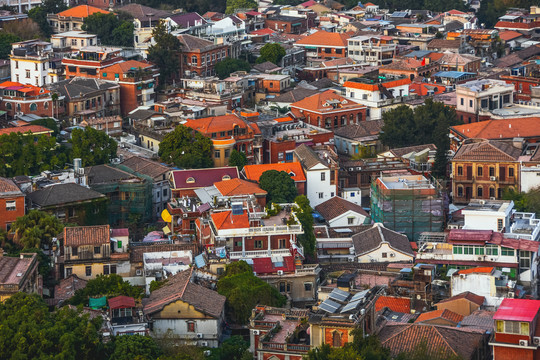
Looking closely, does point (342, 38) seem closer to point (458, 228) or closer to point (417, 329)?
point (458, 228)

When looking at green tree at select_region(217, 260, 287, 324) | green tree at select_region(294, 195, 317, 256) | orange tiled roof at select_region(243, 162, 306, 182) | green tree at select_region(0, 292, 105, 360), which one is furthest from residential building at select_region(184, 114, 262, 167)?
green tree at select_region(0, 292, 105, 360)

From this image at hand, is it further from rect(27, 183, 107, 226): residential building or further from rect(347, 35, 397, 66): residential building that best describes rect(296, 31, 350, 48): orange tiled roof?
rect(27, 183, 107, 226): residential building

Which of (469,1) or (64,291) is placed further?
(469,1)

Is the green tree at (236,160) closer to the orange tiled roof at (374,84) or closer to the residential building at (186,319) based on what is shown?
the orange tiled roof at (374,84)

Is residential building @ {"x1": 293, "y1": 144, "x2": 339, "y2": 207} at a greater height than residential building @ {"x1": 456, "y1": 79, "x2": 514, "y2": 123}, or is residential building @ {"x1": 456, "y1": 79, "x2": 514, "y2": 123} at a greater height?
residential building @ {"x1": 456, "y1": 79, "x2": 514, "y2": 123}

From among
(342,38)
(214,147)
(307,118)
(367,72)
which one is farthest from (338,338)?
(342,38)

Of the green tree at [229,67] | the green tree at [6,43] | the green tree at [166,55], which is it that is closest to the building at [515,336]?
the green tree at [166,55]
